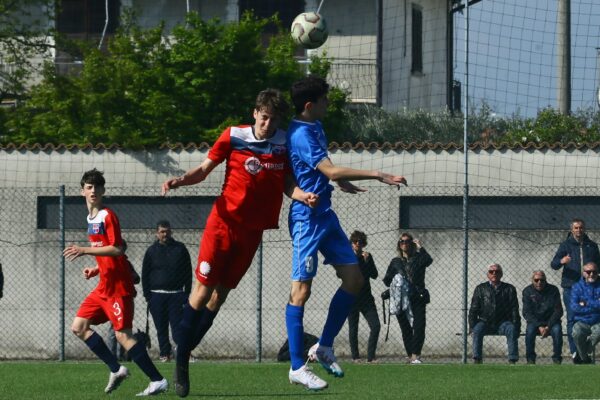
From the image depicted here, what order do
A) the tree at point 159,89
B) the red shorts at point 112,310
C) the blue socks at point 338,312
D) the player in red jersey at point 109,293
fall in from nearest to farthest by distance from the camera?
the blue socks at point 338,312 < the player in red jersey at point 109,293 < the red shorts at point 112,310 < the tree at point 159,89

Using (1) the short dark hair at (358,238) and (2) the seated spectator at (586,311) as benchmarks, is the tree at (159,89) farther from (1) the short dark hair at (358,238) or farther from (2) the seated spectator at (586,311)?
(2) the seated spectator at (586,311)

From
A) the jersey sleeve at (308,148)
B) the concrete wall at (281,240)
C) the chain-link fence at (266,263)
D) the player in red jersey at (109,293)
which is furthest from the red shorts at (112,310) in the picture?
the concrete wall at (281,240)

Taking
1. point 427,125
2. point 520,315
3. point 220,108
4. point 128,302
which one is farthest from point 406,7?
point 128,302

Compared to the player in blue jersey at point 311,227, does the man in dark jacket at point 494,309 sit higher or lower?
lower

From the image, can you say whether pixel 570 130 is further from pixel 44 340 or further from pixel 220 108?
pixel 44 340

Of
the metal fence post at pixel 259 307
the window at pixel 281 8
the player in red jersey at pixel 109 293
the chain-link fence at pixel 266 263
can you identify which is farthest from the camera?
the window at pixel 281 8

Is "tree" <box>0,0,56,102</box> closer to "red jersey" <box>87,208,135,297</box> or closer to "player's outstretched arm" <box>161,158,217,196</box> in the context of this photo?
"red jersey" <box>87,208,135,297</box>

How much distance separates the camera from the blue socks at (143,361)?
1120cm

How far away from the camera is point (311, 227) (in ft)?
32.1

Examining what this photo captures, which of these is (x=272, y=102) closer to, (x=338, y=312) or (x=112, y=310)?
(x=338, y=312)

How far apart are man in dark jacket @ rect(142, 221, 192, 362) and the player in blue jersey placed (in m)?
7.88

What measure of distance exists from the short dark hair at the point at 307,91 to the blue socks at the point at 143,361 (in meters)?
2.76

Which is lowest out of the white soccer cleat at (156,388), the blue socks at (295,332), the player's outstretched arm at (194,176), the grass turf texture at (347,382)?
the grass turf texture at (347,382)

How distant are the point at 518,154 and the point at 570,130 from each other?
1143 centimetres
